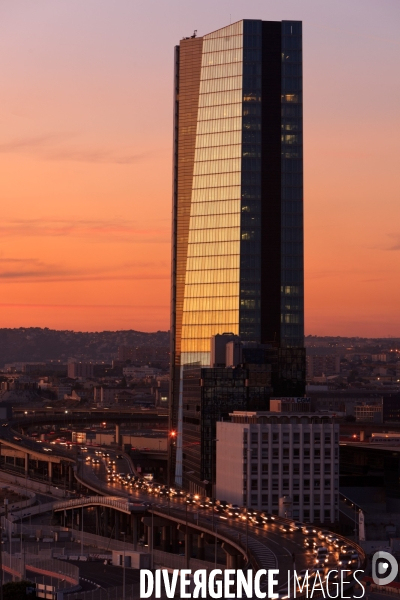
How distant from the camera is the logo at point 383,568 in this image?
367 feet

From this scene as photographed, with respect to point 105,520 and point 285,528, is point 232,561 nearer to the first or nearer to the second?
point 285,528

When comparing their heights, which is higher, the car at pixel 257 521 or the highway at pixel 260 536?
the car at pixel 257 521

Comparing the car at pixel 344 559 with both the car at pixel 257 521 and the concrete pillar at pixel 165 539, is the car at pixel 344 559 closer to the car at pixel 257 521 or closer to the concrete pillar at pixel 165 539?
the car at pixel 257 521

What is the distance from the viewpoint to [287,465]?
497ft

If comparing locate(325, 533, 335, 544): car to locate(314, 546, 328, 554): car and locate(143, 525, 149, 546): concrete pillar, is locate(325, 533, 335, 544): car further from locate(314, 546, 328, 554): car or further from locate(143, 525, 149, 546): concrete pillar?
locate(143, 525, 149, 546): concrete pillar

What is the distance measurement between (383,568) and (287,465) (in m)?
34.8

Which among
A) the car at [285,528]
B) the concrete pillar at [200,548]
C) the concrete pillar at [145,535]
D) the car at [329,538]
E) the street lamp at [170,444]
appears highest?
the street lamp at [170,444]

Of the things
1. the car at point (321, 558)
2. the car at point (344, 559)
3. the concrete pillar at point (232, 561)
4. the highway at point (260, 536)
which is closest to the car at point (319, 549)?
the highway at point (260, 536)

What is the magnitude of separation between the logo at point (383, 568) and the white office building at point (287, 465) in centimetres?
2377

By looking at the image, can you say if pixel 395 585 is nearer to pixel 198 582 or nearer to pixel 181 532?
pixel 198 582

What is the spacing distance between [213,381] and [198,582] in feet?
259

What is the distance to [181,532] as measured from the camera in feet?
473

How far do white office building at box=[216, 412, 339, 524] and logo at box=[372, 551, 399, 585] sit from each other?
23.8 meters

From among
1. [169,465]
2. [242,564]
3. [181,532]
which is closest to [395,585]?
[242,564]
